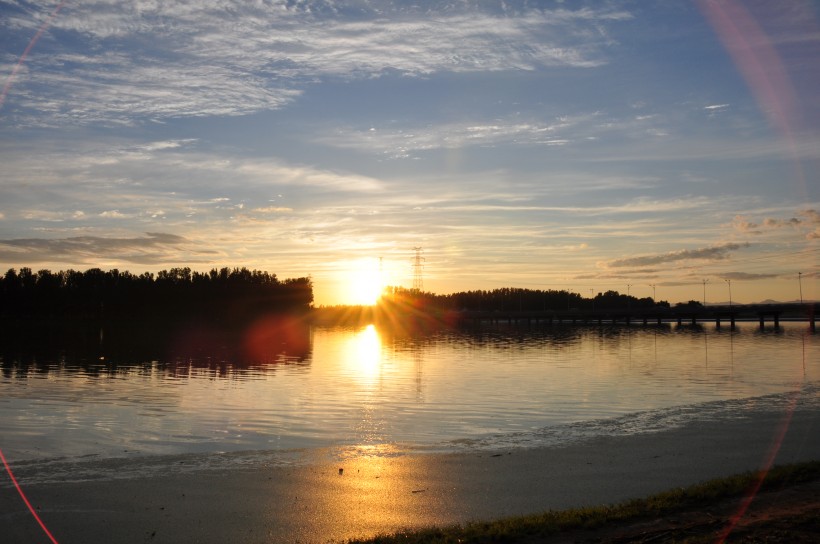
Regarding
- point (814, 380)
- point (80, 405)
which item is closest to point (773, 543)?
point (80, 405)

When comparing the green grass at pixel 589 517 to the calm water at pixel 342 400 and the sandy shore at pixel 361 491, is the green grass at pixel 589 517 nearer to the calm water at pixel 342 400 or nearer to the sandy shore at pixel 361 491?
the sandy shore at pixel 361 491

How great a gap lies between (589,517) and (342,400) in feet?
89.9

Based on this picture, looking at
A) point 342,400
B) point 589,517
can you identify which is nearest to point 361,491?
point 589,517

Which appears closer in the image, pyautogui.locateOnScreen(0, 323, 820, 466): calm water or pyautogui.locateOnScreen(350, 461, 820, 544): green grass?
pyautogui.locateOnScreen(350, 461, 820, 544): green grass

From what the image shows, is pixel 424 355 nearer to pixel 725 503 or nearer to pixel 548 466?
pixel 548 466

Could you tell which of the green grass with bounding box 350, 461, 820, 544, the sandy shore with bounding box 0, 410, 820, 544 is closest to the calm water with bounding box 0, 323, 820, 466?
the sandy shore with bounding box 0, 410, 820, 544

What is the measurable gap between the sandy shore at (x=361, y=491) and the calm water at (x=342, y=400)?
156 inches

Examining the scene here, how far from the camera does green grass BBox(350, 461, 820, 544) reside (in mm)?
13375

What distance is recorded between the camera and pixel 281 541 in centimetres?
1432

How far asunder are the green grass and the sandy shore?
4.27 ft

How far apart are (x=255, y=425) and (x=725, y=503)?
816 inches

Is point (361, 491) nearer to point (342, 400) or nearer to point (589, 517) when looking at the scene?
point (589, 517)

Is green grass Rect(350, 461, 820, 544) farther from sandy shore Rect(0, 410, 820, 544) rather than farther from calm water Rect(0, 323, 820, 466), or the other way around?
calm water Rect(0, 323, 820, 466)

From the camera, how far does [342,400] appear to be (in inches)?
1598
